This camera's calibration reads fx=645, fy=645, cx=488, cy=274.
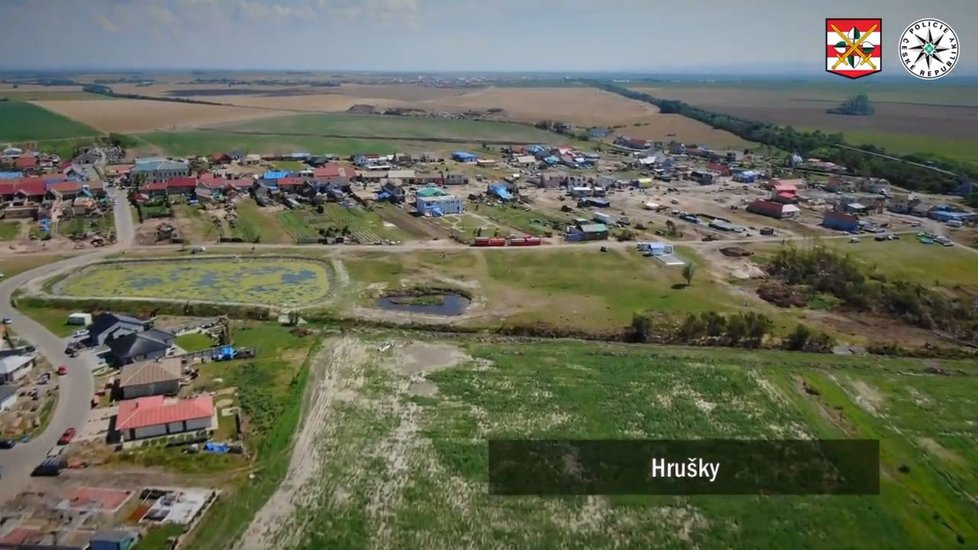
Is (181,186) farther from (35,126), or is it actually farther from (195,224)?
(35,126)

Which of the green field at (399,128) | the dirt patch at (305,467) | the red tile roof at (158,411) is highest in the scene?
the green field at (399,128)

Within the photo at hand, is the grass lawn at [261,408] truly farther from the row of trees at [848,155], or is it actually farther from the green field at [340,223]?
the row of trees at [848,155]

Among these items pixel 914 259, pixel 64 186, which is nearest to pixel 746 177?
pixel 914 259

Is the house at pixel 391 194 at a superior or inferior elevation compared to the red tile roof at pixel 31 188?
inferior

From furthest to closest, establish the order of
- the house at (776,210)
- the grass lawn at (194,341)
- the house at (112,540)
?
the house at (776,210)
the grass lawn at (194,341)
the house at (112,540)

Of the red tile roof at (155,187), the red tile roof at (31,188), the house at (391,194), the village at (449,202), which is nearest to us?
the village at (449,202)

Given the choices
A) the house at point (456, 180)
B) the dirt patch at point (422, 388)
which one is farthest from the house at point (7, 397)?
the house at point (456, 180)
